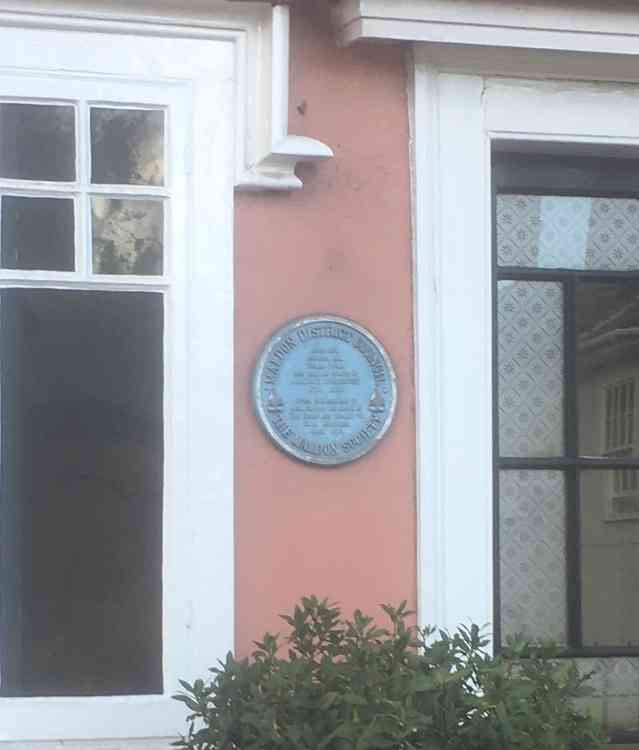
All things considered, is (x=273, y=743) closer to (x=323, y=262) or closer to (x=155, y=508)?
(x=155, y=508)

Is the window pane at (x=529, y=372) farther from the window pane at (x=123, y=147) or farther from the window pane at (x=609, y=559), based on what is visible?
the window pane at (x=123, y=147)

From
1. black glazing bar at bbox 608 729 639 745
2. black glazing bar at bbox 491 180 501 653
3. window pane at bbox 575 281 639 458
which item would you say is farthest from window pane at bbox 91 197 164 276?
black glazing bar at bbox 608 729 639 745

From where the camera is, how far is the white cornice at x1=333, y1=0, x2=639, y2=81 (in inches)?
188

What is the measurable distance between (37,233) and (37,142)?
0.28m

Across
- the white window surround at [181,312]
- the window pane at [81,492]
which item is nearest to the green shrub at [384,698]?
the white window surround at [181,312]

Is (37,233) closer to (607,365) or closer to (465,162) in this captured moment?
(465,162)

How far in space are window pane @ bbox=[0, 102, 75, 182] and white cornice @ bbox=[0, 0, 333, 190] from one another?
263mm

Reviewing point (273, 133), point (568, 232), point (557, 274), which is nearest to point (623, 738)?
point (557, 274)

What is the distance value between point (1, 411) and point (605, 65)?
2.25 m

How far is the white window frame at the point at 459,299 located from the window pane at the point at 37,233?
3.60 ft

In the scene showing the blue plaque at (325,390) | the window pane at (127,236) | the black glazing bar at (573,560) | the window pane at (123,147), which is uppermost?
the window pane at (123,147)

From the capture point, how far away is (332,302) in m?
4.82

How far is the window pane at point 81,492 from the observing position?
4660 mm

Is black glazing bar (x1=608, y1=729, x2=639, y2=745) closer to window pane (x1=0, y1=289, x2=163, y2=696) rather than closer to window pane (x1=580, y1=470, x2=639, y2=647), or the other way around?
window pane (x1=580, y1=470, x2=639, y2=647)
